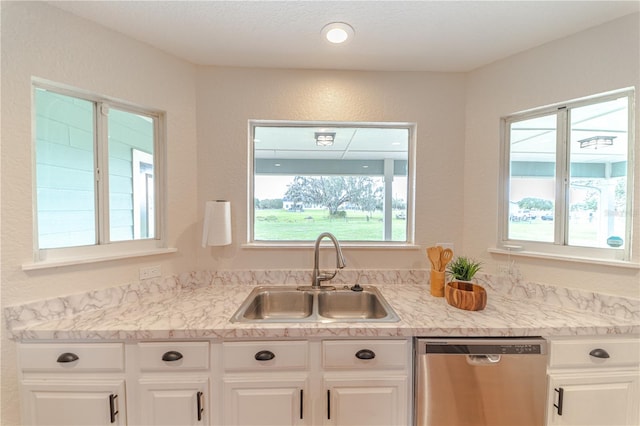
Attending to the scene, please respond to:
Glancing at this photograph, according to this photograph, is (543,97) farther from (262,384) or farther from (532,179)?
(262,384)

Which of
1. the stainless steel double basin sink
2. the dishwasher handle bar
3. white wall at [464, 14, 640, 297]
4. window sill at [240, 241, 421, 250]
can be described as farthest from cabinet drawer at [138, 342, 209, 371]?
white wall at [464, 14, 640, 297]

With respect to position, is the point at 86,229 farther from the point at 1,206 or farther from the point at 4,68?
the point at 4,68

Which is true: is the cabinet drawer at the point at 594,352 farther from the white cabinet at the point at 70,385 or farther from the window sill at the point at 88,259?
the window sill at the point at 88,259

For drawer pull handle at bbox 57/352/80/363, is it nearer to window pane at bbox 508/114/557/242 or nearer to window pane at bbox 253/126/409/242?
window pane at bbox 253/126/409/242

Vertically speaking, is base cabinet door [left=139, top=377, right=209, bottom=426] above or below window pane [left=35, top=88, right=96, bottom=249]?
below

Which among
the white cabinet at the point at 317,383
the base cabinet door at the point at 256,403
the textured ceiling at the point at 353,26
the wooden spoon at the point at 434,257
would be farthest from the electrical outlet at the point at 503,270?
the base cabinet door at the point at 256,403

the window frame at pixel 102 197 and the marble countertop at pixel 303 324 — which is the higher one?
the window frame at pixel 102 197

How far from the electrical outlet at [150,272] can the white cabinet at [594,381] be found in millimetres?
2255

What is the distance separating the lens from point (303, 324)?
1.25m

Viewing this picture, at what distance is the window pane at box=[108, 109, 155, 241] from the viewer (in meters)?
1.59

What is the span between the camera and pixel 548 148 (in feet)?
5.52

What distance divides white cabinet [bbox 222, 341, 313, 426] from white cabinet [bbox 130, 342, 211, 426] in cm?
13

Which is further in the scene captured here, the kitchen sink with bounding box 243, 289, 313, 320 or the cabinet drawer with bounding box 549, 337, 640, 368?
the kitchen sink with bounding box 243, 289, 313, 320

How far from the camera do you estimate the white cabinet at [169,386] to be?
121 centimetres
